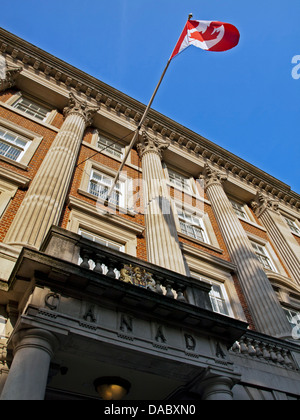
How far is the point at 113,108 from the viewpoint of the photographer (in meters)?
23.1

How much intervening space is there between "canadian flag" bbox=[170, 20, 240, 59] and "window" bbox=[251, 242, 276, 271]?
11787 mm

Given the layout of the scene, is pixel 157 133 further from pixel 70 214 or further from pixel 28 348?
pixel 28 348

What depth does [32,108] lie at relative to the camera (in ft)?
64.9

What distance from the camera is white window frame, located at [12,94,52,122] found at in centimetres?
1898

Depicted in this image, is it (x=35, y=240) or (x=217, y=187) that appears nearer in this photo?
(x=35, y=240)

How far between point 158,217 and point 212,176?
9.60m

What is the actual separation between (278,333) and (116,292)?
336 inches

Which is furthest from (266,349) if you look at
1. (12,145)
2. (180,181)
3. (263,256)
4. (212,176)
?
(212,176)

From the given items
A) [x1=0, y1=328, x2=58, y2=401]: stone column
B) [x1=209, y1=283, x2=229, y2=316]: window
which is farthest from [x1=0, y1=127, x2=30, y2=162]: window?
[x1=209, y1=283, x2=229, y2=316]: window

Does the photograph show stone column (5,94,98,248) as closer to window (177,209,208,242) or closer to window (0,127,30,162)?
window (0,127,30,162)

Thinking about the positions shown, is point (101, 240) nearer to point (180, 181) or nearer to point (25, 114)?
point (25, 114)

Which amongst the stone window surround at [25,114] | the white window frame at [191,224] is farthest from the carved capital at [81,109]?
the white window frame at [191,224]

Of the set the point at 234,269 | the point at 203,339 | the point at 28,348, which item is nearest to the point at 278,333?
the point at 234,269

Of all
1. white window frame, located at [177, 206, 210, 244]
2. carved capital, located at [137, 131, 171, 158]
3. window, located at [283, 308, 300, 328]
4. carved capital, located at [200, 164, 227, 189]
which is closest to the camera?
window, located at [283, 308, 300, 328]
